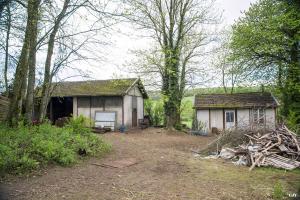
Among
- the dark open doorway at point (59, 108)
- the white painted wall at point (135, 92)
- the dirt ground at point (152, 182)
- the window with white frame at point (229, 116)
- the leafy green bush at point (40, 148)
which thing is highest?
the white painted wall at point (135, 92)

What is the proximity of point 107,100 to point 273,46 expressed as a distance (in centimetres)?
1431

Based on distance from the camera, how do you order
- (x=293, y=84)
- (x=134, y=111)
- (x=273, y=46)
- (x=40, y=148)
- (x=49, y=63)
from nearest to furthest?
(x=40, y=148) → (x=49, y=63) → (x=293, y=84) → (x=273, y=46) → (x=134, y=111)

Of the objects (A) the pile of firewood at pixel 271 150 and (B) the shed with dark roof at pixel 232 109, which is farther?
(B) the shed with dark roof at pixel 232 109

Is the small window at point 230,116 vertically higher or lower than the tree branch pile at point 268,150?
higher

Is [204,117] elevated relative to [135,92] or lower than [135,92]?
lower

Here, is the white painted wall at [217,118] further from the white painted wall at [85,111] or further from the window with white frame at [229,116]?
the white painted wall at [85,111]

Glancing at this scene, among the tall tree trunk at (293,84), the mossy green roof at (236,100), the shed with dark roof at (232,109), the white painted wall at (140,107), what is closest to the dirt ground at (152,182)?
the tall tree trunk at (293,84)

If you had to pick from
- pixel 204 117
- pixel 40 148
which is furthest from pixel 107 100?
pixel 40 148

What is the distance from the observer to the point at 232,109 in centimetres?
2534

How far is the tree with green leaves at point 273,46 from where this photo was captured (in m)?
21.1

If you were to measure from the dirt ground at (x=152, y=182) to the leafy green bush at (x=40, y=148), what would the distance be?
47cm

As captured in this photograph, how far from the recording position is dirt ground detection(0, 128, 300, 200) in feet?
22.6

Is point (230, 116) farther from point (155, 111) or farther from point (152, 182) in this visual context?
point (152, 182)

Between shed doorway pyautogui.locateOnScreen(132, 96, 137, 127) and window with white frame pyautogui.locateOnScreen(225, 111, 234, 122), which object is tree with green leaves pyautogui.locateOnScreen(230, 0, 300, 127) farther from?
shed doorway pyautogui.locateOnScreen(132, 96, 137, 127)
